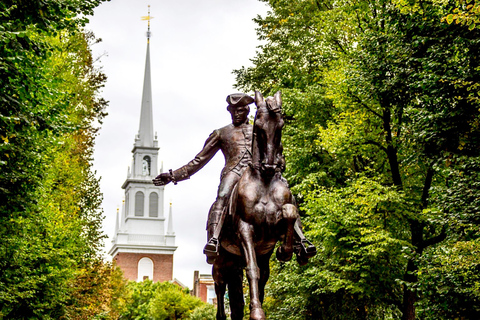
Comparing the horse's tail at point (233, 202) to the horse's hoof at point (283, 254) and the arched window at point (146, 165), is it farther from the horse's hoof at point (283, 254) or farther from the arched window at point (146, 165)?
the arched window at point (146, 165)

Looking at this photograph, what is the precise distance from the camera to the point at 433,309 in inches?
705

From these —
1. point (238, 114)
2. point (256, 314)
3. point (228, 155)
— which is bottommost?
point (256, 314)

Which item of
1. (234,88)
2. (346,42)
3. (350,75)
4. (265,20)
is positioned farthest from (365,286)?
(265,20)

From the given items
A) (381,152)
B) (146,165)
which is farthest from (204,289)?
(381,152)

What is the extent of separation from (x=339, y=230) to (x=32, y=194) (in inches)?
418

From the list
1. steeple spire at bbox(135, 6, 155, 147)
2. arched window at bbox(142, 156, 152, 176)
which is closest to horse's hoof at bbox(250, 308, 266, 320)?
steeple spire at bbox(135, 6, 155, 147)

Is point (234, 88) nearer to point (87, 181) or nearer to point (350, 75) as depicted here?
point (87, 181)

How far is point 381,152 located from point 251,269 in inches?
687

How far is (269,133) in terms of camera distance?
368 inches

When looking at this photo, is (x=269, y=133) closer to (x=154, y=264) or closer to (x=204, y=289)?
(x=204, y=289)

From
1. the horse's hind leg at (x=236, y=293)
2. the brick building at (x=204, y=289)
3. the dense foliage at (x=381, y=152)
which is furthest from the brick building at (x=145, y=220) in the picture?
the horse's hind leg at (x=236, y=293)

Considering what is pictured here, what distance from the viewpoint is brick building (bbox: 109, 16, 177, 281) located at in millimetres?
132000

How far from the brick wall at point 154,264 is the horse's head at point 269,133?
4839 inches

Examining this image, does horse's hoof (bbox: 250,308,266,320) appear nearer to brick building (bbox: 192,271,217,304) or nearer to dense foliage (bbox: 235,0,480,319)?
dense foliage (bbox: 235,0,480,319)
